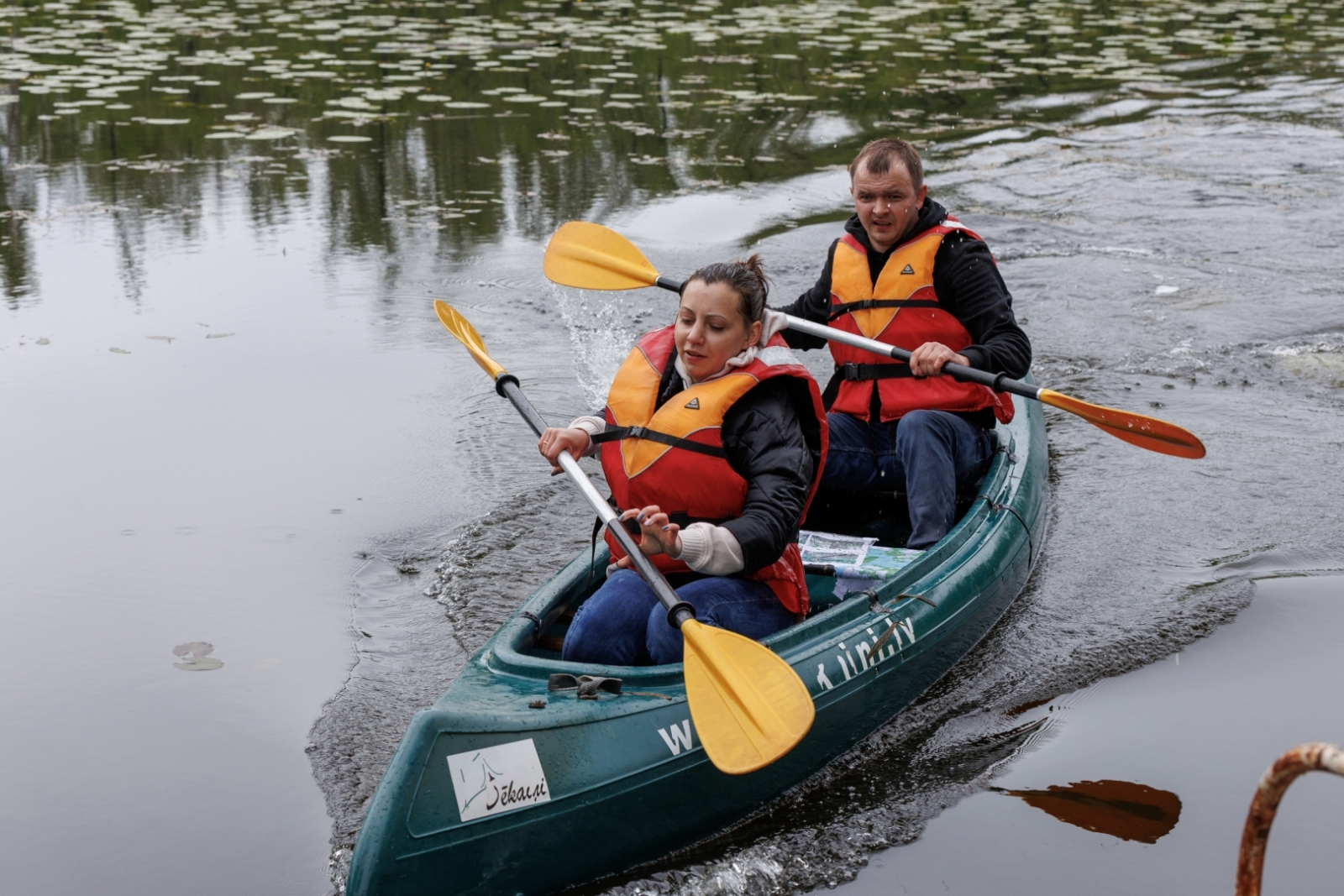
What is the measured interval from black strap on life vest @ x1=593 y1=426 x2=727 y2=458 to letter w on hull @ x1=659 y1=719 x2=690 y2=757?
59cm

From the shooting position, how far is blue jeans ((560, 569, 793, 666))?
288 cm

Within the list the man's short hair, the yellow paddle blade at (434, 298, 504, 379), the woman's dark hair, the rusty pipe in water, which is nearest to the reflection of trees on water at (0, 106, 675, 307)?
the yellow paddle blade at (434, 298, 504, 379)

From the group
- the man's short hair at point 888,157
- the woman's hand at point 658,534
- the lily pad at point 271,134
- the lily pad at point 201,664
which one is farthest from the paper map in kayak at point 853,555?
the lily pad at point 271,134

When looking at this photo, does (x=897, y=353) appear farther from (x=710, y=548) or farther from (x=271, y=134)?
(x=271, y=134)

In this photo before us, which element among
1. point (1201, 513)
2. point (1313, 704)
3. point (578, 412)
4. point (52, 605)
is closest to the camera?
point (1313, 704)

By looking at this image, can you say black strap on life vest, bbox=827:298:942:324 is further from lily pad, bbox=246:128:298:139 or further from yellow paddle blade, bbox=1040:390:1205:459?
lily pad, bbox=246:128:298:139

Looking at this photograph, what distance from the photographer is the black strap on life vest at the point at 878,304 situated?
3.91 m

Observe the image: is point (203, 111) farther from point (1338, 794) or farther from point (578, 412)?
point (1338, 794)

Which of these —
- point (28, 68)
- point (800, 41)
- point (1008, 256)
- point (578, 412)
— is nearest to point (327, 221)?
point (578, 412)

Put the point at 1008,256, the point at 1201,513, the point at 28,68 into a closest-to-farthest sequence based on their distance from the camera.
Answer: the point at 1201,513
the point at 1008,256
the point at 28,68

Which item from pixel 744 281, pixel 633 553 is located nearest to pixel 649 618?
pixel 633 553

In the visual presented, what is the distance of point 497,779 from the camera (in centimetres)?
249

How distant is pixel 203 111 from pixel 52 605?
276 inches

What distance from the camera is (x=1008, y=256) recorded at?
7316 millimetres
